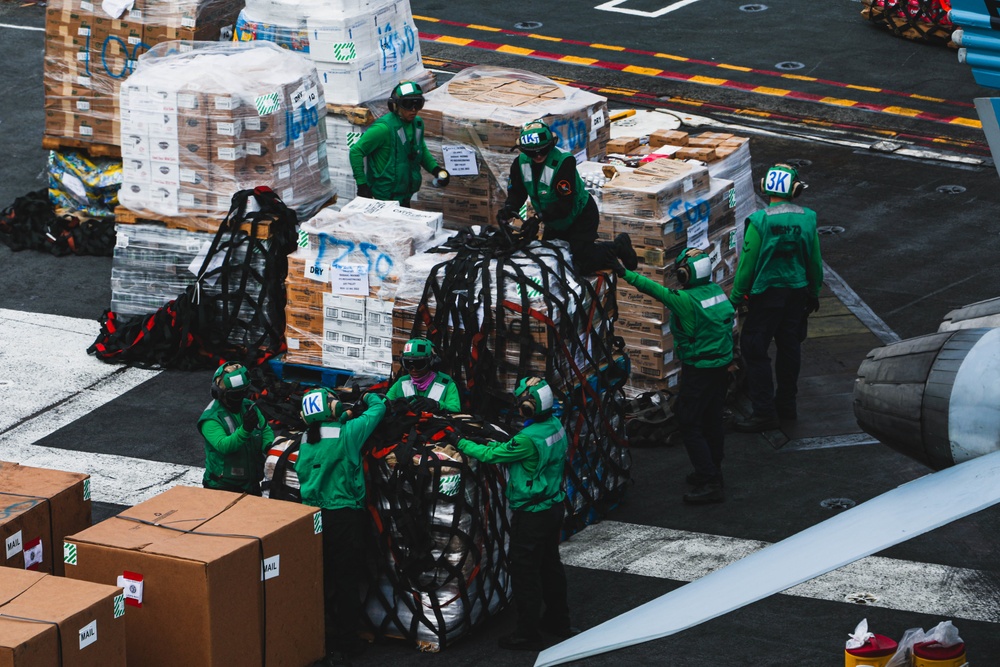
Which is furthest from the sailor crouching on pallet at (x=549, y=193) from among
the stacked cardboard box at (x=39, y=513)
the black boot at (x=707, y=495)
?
the stacked cardboard box at (x=39, y=513)

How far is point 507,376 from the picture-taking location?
11383mm

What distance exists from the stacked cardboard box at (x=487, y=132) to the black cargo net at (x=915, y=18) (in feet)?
33.3

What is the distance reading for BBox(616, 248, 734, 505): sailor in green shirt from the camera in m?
11.5

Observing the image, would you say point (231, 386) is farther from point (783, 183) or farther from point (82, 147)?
point (82, 147)

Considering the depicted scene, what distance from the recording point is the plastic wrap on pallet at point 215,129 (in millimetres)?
14156

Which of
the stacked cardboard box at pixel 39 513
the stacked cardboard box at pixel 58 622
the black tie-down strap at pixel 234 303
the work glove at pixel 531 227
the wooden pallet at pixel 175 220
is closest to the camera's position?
the stacked cardboard box at pixel 58 622

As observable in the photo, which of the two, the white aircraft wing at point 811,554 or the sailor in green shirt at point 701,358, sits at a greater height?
the white aircraft wing at point 811,554

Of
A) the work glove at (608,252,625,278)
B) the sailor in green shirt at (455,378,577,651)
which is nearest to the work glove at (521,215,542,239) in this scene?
the work glove at (608,252,625,278)

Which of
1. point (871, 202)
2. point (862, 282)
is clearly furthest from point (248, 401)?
point (871, 202)

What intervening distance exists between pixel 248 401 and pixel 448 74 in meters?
13.2

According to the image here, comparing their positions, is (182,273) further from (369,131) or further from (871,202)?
(871,202)

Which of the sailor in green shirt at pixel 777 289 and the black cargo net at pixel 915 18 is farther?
the black cargo net at pixel 915 18

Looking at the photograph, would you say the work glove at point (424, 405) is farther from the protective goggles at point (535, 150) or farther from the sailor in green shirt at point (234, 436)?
the protective goggles at point (535, 150)

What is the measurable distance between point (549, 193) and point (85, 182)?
6.68m
